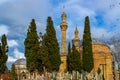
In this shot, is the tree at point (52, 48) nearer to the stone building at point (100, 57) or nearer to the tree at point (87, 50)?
the tree at point (87, 50)

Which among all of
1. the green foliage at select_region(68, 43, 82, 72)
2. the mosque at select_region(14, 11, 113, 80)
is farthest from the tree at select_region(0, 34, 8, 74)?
the green foliage at select_region(68, 43, 82, 72)

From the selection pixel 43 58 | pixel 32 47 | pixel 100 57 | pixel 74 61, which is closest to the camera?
pixel 43 58

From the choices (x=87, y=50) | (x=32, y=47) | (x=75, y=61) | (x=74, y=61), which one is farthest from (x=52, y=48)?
(x=87, y=50)

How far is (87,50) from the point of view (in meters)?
40.9

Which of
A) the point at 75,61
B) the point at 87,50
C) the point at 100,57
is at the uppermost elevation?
the point at 87,50

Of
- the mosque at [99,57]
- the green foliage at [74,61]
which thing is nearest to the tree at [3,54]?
the mosque at [99,57]

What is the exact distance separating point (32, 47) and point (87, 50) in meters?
8.14

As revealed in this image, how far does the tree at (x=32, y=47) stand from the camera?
3547cm

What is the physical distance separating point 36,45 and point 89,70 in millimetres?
8011

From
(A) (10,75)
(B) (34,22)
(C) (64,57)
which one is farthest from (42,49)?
(C) (64,57)

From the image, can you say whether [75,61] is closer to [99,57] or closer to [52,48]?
[52,48]

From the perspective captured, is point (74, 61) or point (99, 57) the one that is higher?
point (99, 57)

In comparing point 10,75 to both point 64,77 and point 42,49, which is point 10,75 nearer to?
point 42,49

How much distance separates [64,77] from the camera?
102 feet
